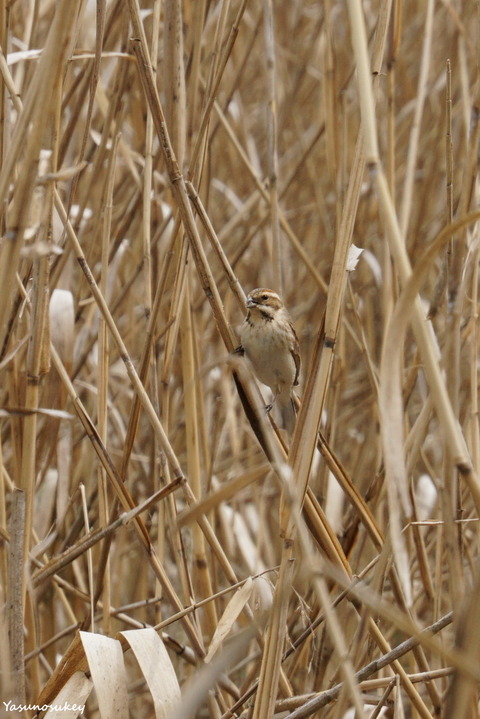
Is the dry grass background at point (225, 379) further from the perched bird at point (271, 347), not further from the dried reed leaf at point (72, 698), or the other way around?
the perched bird at point (271, 347)

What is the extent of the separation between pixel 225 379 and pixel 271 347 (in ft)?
0.84

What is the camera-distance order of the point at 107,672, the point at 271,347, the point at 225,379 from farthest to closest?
the point at 225,379, the point at 271,347, the point at 107,672

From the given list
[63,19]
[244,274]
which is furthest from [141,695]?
[63,19]

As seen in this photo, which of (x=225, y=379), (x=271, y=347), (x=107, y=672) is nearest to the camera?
(x=107, y=672)

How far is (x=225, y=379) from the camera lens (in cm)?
263

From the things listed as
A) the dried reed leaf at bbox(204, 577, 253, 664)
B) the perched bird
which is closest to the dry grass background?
the dried reed leaf at bbox(204, 577, 253, 664)

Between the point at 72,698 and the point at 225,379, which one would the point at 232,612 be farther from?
the point at 225,379

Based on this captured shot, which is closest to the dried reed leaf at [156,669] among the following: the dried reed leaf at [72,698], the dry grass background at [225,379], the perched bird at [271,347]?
the dry grass background at [225,379]

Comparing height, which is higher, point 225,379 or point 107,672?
point 225,379

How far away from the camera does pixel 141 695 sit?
2.67m

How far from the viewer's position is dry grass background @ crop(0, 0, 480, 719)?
3.61 feet

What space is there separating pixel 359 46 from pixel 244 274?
254 cm

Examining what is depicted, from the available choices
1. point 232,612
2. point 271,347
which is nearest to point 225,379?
point 271,347

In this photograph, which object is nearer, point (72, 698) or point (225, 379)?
point (72, 698)
